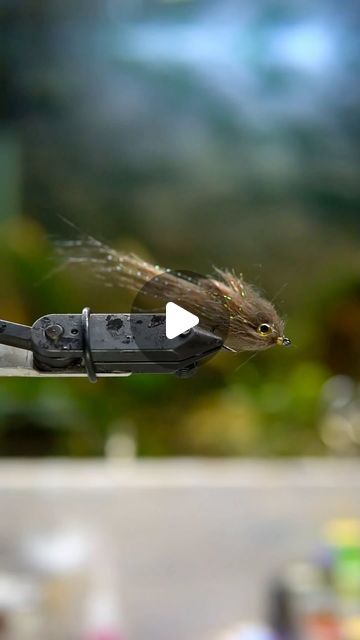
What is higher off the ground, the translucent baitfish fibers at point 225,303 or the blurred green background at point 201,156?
the blurred green background at point 201,156

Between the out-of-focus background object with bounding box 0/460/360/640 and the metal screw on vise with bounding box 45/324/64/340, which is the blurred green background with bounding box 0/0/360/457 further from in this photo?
the metal screw on vise with bounding box 45/324/64/340

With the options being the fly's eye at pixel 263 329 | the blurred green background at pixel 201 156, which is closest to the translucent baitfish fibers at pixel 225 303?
the fly's eye at pixel 263 329

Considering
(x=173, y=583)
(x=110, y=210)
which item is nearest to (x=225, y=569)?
(x=173, y=583)

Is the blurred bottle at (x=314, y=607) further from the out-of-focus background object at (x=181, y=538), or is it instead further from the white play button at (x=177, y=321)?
the white play button at (x=177, y=321)

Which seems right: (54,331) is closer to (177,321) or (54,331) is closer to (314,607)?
(177,321)

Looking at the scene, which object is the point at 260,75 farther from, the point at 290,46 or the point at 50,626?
the point at 50,626
